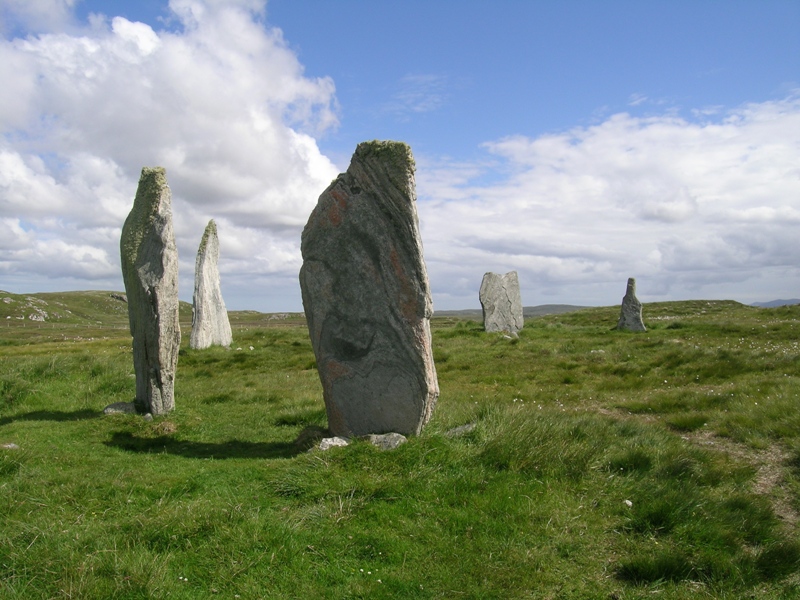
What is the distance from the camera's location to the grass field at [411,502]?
14.9 ft

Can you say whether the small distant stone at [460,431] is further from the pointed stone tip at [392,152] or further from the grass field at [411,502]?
the pointed stone tip at [392,152]

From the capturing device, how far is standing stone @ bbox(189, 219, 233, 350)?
20.5 meters

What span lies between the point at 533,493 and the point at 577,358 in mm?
11045

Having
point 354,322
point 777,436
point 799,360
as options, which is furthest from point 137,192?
point 799,360

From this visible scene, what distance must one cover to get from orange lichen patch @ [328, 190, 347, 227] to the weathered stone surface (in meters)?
18.3

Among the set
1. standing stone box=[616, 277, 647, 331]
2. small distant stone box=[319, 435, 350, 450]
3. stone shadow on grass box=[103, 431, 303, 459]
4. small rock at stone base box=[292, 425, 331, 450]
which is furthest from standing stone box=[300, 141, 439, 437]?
standing stone box=[616, 277, 647, 331]

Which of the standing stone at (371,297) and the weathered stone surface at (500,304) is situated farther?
the weathered stone surface at (500,304)

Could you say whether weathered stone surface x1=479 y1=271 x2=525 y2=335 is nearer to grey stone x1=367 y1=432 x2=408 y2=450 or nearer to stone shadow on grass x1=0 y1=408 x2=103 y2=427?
stone shadow on grass x1=0 y1=408 x2=103 y2=427

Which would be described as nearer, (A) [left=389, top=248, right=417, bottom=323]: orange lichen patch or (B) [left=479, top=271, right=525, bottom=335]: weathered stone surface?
(A) [left=389, top=248, right=417, bottom=323]: orange lichen patch

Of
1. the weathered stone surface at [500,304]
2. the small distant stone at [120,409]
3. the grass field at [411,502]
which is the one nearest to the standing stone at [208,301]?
the grass field at [411,502]

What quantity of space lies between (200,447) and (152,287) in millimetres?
3137

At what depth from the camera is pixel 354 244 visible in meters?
8.32

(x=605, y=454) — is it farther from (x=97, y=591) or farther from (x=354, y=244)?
(x=97, y=591)

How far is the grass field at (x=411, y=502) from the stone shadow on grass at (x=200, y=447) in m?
0.06
